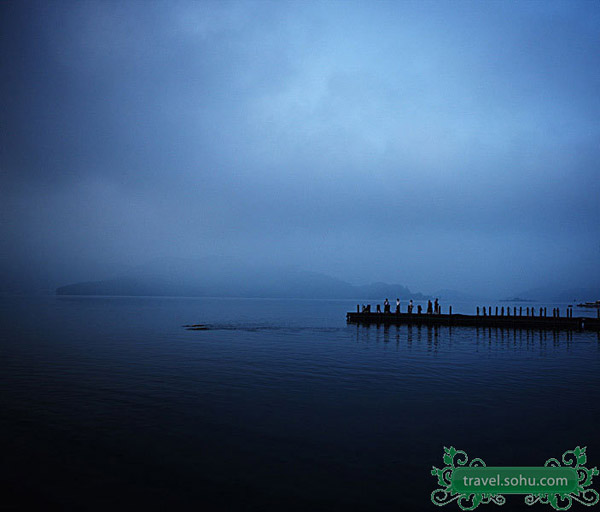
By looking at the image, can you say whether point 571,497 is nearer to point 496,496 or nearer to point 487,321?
point 496,496

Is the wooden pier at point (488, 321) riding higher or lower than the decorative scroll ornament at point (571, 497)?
lower

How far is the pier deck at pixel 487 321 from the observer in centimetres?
6100

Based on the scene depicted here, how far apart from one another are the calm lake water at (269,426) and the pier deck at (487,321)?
33611 millimetres

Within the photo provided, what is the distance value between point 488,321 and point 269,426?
58376 mm

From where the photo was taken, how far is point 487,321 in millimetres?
64312

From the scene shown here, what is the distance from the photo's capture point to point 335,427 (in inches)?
572

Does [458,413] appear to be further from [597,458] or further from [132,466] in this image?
[132,466]

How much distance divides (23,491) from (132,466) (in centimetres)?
245

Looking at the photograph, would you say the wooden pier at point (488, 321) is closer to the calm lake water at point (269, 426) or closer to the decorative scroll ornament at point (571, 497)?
the calm lake water at point (269, 426)

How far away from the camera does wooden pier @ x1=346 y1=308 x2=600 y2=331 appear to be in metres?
61.0

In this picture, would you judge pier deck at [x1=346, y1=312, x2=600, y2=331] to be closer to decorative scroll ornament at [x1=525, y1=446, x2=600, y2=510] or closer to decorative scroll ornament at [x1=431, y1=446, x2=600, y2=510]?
decorative scroll ornament at [x1=525, y1=446, x2=600, y2=510]

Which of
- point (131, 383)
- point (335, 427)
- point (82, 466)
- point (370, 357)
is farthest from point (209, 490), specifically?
point (370, 357)

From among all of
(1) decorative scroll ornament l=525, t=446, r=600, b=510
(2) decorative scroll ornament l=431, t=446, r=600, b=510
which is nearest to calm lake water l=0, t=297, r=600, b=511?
(2) decorative scroll ornament l=431, t=446, r=600, b=510

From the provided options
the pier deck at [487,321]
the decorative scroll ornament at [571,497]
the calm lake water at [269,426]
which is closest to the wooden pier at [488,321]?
the pier deck at [487,321]
